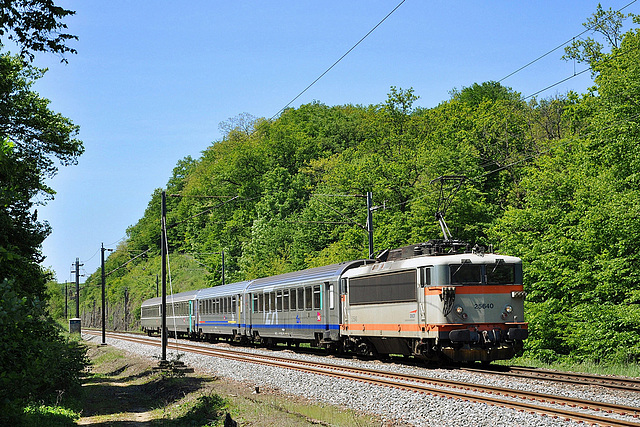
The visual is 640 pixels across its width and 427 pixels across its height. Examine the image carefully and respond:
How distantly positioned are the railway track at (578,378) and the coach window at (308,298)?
9.85m

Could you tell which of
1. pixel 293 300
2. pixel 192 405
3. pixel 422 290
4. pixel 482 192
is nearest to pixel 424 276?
pixel 422 290

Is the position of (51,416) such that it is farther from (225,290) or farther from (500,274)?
(225,290)

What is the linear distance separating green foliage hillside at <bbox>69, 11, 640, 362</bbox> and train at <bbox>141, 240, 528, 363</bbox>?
5.38 metres

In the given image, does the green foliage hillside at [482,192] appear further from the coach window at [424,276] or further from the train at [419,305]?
the coach window at [424,276]

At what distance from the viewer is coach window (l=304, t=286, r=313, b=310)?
1096 inches

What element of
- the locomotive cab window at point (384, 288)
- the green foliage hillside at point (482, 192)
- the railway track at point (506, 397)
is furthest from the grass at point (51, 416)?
the locomotive cab window at point (384, 288)

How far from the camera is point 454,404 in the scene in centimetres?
1245

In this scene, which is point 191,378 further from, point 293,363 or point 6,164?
point 6,164

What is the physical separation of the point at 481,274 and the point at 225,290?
893 inches

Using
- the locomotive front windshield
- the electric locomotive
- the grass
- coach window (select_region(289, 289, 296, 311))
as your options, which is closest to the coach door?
the electric locomotive

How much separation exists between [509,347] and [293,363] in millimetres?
7467

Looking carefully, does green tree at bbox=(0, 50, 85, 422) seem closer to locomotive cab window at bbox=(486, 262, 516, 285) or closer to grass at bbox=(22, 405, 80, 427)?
grass at bbox=(22, 405, 80, 427)

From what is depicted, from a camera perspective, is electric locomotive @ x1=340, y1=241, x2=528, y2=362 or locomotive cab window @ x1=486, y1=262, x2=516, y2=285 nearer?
electric locomotive @ x1=340, y1=241, x2=528, y2=362

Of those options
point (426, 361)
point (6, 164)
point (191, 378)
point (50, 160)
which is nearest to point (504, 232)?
point (426, 361)
